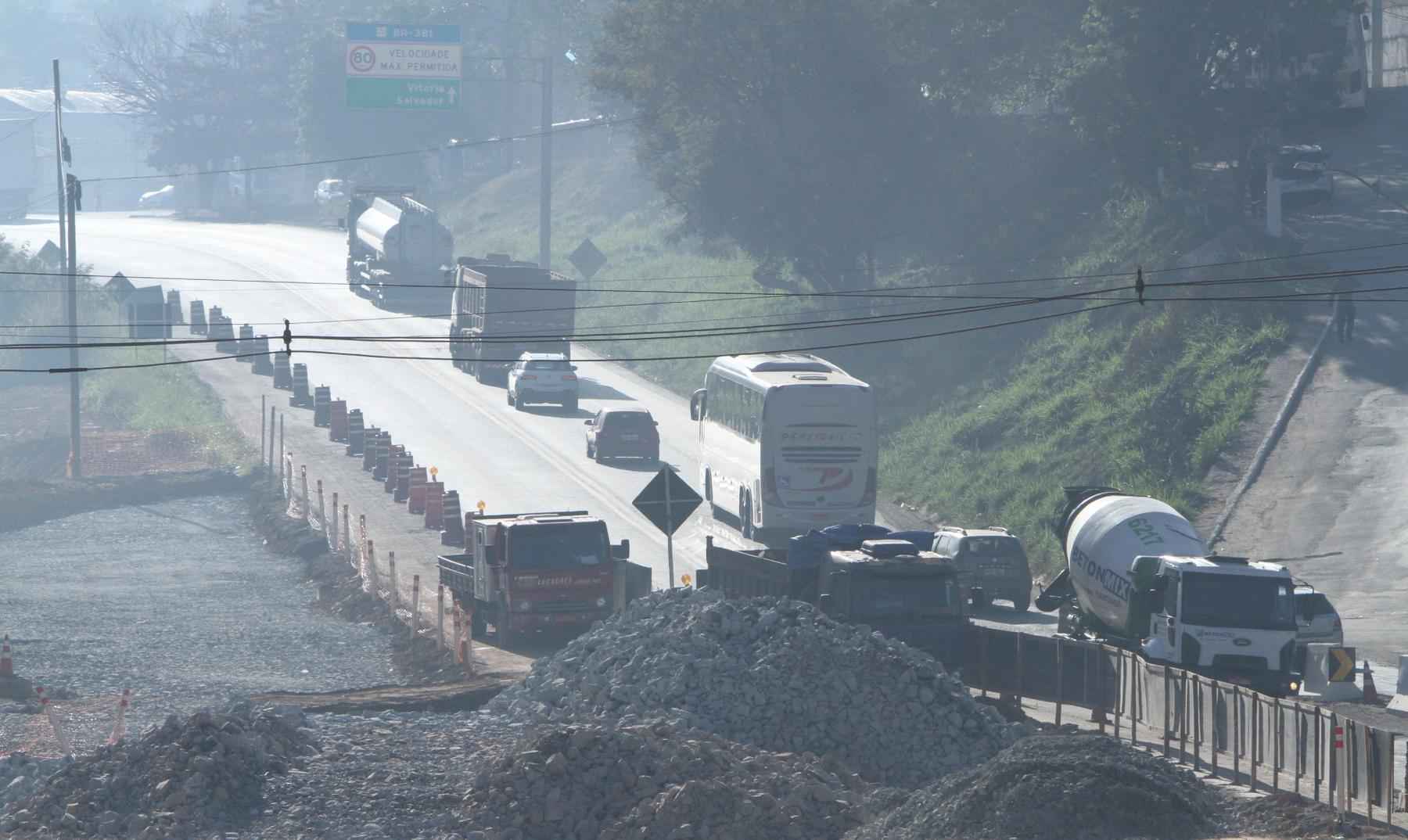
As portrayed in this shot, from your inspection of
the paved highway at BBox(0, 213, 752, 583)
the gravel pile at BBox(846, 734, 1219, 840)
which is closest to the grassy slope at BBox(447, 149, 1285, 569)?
the paved highway at BBox(0, 213, 752, 583)

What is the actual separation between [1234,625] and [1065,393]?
944 inches

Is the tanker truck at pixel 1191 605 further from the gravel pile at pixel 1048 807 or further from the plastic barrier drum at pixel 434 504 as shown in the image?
the plastic barrier drum at pixel 434 504

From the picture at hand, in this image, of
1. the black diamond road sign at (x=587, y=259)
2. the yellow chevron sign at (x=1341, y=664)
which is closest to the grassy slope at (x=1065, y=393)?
the black diamond road sign at (x=587, y=259)

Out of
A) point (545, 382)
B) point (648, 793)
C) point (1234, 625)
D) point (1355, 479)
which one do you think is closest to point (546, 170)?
point (545, 382)

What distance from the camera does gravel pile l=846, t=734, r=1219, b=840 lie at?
15.7 meters

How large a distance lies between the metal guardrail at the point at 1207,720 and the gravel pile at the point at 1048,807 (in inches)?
74.6

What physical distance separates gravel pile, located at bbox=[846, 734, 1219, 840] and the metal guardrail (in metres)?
1.90

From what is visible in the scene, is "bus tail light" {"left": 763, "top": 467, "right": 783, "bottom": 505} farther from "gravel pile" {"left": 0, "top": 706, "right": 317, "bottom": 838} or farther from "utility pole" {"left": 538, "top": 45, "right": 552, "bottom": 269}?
"utility pole" {"left": 538, "top": 45, "right": 552, "bottom": 269}

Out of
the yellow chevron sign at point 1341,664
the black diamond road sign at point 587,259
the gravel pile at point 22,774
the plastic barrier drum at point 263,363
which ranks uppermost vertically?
the black diamond road sign at point 587,259

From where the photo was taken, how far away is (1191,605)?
25.5m

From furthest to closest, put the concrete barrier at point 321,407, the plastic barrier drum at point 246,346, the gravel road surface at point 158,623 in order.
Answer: the plastic barrier drum at point 246,346, the concrete barrier at point 321,407, the gravel road surface at point 158,623

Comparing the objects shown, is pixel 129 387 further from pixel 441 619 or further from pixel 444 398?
pixel 441 619

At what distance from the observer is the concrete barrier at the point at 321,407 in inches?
2178

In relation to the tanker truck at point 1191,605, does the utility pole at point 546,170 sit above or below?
above
